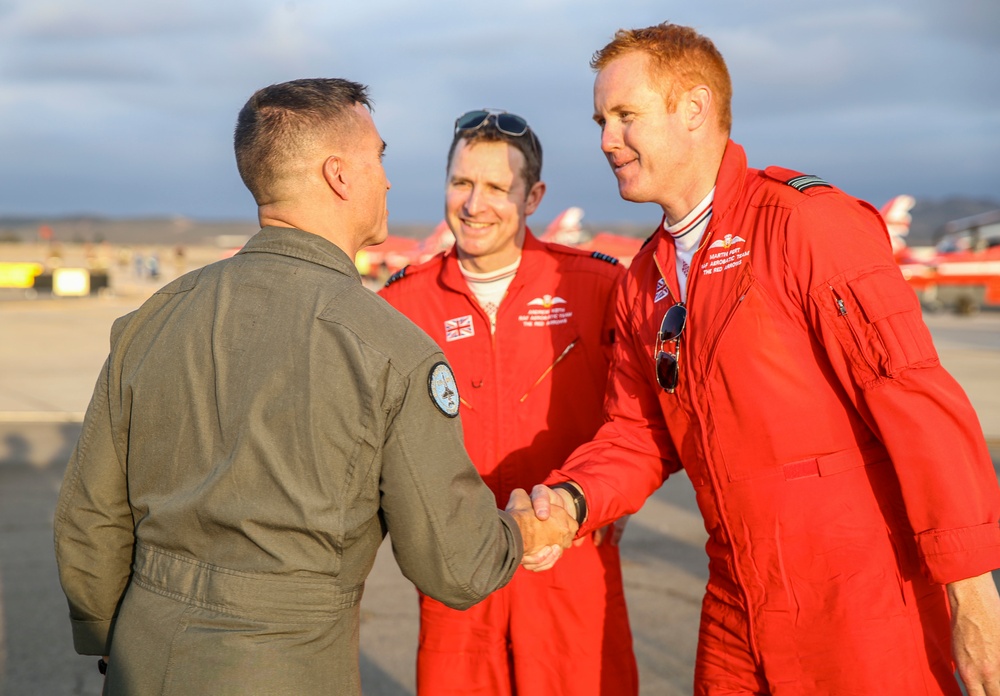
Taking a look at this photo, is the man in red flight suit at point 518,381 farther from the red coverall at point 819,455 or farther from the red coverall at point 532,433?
the red coverall at point 819,455

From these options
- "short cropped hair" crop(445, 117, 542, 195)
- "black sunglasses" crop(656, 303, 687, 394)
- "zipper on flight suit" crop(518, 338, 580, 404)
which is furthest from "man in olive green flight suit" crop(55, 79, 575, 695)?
"short cropped hair" crop(445, 117, 542, 195)

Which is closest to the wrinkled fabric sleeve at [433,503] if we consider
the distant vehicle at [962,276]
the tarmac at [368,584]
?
the tarmac at [368,584]

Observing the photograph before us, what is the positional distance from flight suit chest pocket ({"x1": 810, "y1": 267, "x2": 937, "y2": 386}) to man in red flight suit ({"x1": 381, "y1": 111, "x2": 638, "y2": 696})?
1.35m

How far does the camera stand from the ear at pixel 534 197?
398 cm

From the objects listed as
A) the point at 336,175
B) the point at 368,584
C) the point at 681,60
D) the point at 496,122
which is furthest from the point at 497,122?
the point at 368,584

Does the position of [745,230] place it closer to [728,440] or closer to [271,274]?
[728,440]

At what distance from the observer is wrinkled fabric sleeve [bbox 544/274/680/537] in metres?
3.15

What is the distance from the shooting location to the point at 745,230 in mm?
2697

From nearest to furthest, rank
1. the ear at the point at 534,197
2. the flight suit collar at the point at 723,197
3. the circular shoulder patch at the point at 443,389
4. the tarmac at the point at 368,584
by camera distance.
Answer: the circular shoulder patch at the point at 443,389 < the flight suit collar at the point at 723,197 < the ear at the point at 534,197 < the tarmac at the point at 368,584

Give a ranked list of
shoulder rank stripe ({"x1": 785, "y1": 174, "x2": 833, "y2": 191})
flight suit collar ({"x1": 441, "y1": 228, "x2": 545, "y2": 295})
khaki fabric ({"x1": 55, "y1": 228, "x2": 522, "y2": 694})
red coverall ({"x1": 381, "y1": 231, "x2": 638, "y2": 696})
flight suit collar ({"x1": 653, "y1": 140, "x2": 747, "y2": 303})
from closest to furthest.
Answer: khaki fabric ({"x1": 55, "y1": 228, "x2": 522, "y2": 694})
shoulder rank stripe ({"x1": 785, "y1": 174, "x2": 833, "y2": 191})
flight suit collar ({"x1": 653, "y1": 140, "x2": 747, "y2": 303})
red coverall ({"x1": 381, "y1": 231, "x2": 638, "y2": 696})
flight suit collar ({"x1": 441, "y1": 228, "x2": 545, "y2": 295})

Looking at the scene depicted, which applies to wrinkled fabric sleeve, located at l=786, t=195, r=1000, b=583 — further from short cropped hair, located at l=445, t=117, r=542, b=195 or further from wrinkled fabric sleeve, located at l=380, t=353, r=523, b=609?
short cropped hair, located at l=445, t=117, r=542, b=195

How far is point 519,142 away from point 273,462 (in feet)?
7.36

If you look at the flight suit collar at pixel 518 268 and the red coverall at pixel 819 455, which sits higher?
the flight suit collar at pixel 518 268

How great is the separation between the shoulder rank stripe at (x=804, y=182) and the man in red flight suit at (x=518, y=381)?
1171 mm
